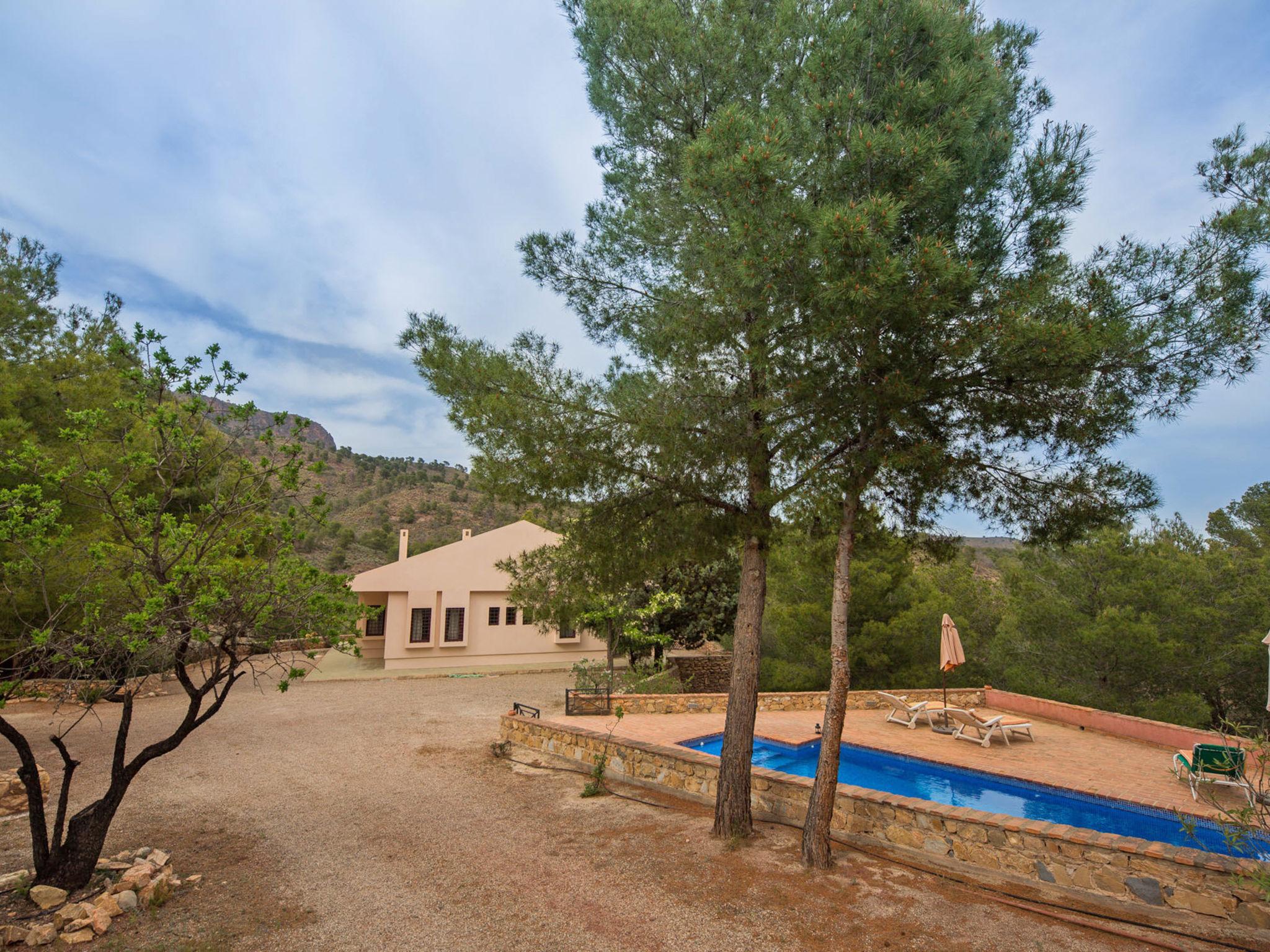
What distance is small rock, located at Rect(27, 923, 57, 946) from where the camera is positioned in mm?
4044

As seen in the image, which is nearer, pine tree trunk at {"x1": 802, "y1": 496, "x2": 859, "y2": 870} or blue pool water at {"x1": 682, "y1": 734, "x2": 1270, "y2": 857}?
pine tree trunk at {"x1": 802, "y1": 496, "x2": 859, "y2": 870}

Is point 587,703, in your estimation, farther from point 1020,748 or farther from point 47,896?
point 47,896

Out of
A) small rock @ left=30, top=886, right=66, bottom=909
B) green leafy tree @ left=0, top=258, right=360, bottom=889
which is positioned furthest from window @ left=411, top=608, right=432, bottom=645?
small rock @ left=30, top=886, right=66, bottom=909

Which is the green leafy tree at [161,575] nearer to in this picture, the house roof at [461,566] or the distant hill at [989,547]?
the distant hill at [989,547]

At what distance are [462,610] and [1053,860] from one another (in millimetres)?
18313

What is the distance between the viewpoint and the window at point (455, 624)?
20781 millimetres

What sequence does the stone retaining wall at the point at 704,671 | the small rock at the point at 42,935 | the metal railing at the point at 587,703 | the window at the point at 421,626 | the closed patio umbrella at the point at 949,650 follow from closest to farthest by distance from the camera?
the small rock at the point at 42,935, the closed patio umbrella at the point at 949,650, the metal railing at the point at 587,703, the stone retaining wall at the point at 704,671, the window at the point at 421,626

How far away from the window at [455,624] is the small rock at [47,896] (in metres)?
16.4

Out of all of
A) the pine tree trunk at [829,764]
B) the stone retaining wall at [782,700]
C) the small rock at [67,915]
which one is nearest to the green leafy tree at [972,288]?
the pine tree trunk at [829,764]

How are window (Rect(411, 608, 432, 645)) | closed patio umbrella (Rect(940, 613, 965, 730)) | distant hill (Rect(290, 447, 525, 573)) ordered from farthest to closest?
1. distant hill (Rect(290, 447, 525, 573))
2. window (Rect(411, 608, 432, 645))
3. closed patio umbrella (Rect(940, 613, 965, 730))

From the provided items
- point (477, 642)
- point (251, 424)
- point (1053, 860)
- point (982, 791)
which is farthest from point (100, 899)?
point (477, 642)

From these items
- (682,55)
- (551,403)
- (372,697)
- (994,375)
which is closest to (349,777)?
(551,403)

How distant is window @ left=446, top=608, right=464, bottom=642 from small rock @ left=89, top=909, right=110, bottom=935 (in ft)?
54.5

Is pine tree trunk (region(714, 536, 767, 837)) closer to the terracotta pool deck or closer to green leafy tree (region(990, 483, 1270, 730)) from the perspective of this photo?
the terracotta pool deck
